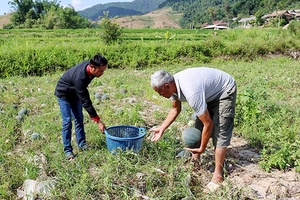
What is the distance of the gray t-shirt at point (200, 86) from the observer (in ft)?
8.74

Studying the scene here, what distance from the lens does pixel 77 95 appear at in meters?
3.58

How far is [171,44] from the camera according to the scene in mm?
12812

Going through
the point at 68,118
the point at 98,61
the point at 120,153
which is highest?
the point at 98,61

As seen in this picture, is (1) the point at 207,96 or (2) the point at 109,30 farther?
(2) the point at 109,30

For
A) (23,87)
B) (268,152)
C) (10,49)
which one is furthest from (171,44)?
(268,152)

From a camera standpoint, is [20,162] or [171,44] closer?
[20,162]

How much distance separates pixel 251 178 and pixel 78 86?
2098 mm

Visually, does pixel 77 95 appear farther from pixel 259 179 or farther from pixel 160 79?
pixel 259 179

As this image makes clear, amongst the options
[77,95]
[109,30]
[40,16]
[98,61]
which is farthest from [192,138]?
[40,16]

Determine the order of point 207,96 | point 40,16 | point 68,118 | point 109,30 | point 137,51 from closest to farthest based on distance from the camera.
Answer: point 207,96 → point 68,118 → point 137,51 → point 109,30 → point 40,16

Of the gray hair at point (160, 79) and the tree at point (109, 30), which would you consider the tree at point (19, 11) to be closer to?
the tree at point (109, 30)

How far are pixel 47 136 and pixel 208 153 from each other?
2214 millimetres

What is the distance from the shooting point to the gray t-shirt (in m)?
2.66

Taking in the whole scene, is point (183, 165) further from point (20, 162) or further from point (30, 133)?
point (30, 133)
